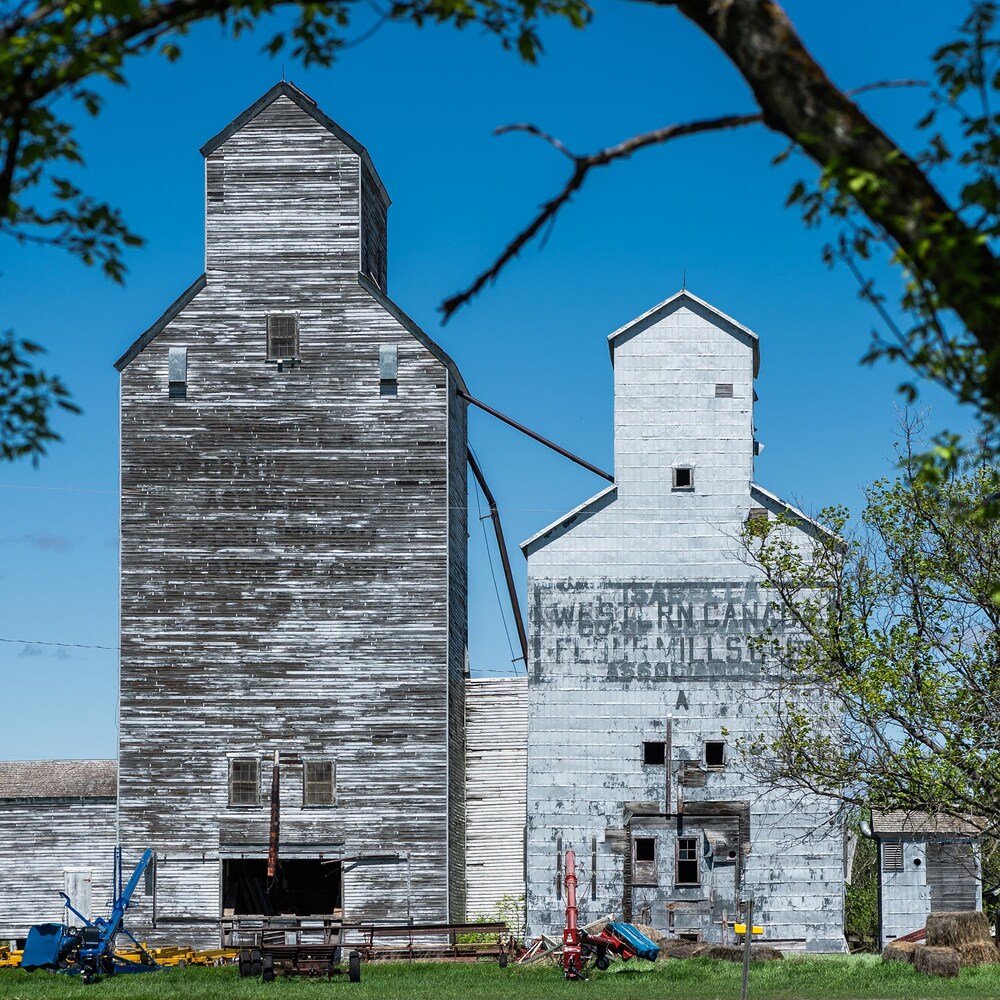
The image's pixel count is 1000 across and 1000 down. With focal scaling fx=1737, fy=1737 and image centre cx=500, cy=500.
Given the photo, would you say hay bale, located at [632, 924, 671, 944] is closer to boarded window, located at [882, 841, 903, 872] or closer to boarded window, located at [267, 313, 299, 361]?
boarded window, located at [882, 841, 903, 872]

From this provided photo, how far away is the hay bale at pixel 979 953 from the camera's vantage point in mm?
33969

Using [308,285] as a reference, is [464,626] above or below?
below

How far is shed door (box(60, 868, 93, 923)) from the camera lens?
44281mm

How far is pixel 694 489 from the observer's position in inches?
1662

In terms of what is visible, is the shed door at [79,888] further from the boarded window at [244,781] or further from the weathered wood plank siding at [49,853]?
the boarded window at [244,781]

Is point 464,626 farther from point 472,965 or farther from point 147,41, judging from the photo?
point 147,41

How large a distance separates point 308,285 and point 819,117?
1425 inches

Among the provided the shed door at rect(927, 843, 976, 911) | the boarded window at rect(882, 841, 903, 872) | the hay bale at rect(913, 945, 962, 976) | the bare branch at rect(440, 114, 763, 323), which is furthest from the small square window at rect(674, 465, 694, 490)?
the bare branch at rect(440, 114, 763, 323)

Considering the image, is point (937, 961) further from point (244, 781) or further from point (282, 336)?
point (282, 336)

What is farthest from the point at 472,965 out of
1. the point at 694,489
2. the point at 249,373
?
the point at 249,373

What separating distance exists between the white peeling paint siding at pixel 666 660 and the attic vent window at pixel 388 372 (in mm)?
5365

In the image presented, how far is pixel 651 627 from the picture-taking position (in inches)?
1646

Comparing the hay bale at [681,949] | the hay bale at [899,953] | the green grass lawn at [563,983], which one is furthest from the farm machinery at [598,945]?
the hay bale at [899,953]

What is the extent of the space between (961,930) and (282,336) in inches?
845
